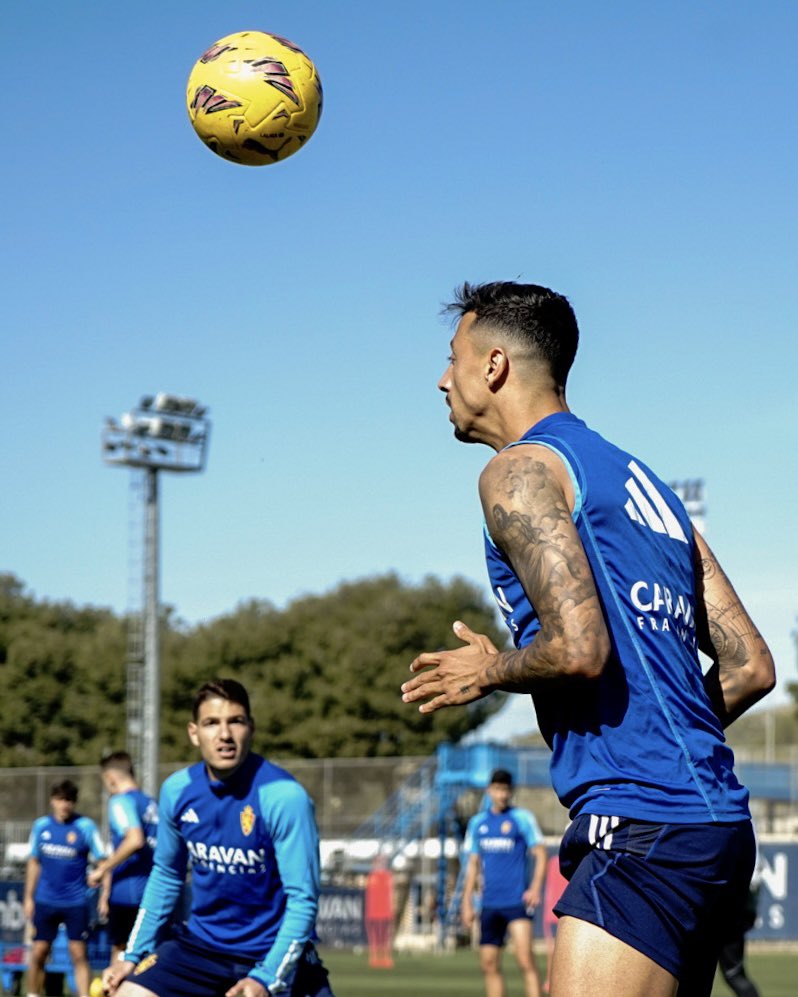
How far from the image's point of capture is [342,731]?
55.4m

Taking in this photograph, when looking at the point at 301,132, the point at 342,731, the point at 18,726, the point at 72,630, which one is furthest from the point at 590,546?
the point at 72,630

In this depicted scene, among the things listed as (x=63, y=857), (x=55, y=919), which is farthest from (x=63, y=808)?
(x=55, y=919)

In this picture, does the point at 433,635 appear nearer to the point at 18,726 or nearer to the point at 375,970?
the point at 18,726

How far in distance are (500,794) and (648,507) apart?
11.8m

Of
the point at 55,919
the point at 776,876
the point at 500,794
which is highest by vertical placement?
the point at 500,794

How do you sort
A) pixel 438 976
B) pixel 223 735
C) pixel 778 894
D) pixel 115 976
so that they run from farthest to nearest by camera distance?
pixel 778 894 → pixel 438 976 → pixel 223 735 → pixel 115 976

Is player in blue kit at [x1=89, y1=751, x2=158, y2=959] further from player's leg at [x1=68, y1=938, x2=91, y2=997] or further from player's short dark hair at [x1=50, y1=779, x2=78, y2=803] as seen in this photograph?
Answer: player's short dark hair at [x1=50, y1=779, x2=78, y2=803]

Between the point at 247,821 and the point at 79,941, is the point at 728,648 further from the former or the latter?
the point at 79,941

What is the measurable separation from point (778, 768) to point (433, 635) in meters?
26.7

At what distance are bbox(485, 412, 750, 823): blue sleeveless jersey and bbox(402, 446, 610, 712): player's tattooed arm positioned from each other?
6 centimetres

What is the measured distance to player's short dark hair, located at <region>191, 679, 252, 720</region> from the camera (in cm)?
693

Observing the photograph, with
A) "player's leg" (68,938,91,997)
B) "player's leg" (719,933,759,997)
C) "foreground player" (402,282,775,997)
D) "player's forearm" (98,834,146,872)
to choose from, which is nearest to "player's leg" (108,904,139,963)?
"player's forearm" (98,834,146,872)

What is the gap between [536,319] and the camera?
13.5 ft

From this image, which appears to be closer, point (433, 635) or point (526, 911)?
point (526, 911)
